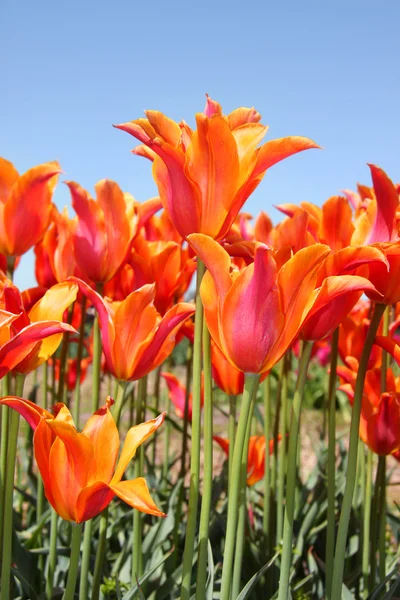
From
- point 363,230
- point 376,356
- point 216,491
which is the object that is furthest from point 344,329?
point 216,491

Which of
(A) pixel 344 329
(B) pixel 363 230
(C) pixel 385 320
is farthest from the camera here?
(A) pixel 344 329

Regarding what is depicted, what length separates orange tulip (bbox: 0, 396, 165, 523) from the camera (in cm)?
105

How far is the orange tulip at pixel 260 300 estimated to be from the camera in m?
1.02

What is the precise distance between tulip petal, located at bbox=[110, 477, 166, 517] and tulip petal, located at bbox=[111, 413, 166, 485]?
0.05m

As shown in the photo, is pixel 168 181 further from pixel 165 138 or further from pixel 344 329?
pixel 344 329

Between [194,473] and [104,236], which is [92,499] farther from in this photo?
[104,236]

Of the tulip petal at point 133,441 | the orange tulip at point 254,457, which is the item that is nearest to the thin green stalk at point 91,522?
the tulip petal at point 133,441

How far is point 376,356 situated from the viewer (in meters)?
2.02

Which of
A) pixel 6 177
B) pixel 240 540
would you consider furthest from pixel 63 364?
pixel 240 540

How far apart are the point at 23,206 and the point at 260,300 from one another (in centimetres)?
84

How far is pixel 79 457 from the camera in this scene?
1059mm

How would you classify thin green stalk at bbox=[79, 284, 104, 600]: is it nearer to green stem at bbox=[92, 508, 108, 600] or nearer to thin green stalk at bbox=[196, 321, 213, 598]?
green stem at bbox=[92, 508, 108, 600]

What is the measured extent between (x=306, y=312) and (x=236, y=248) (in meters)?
0.22

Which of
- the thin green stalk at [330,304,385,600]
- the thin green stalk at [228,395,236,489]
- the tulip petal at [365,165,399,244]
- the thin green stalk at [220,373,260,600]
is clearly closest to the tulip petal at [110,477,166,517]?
the thin green stalk at [220,373,260,600]
